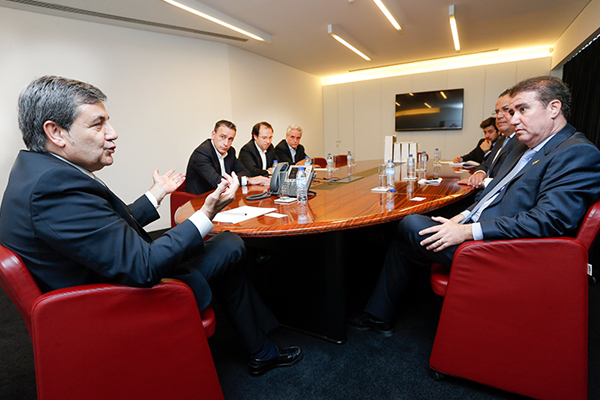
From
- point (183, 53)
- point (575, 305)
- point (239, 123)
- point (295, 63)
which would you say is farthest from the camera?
point (295, 63)

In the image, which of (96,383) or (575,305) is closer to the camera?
(96,383)

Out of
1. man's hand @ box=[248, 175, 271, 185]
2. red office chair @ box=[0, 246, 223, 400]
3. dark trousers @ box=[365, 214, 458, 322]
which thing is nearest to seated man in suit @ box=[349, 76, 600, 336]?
dark trousers @ box=[365, 214, 458, 322]

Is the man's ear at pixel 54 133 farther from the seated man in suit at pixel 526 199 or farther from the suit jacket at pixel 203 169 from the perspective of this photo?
the suit jacket at pixel 203 169

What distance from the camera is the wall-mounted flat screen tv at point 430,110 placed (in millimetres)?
7195

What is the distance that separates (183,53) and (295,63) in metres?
2.80

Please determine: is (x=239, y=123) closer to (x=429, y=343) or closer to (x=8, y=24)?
(x=8, y=24)

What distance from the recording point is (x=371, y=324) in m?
2.03

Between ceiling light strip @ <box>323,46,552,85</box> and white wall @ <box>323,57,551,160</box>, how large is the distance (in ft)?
0.52

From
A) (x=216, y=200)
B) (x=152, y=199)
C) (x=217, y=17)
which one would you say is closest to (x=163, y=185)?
(x=152, y=199)

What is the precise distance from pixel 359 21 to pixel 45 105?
4569 mm

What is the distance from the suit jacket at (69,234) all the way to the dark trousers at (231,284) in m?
0.22

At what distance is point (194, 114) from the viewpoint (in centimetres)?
518

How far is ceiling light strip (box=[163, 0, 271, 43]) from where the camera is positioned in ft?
11.9

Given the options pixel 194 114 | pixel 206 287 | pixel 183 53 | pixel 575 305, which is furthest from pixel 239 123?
pixel 575 305
